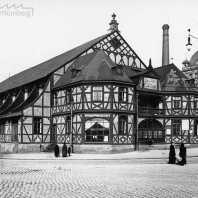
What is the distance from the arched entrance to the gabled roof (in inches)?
259

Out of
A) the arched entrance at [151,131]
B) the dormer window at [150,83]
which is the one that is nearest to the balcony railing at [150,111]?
the arched entrance at [151,131]

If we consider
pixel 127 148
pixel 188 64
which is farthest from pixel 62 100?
pixel 188 64

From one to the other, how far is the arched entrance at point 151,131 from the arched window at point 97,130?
6695 mm

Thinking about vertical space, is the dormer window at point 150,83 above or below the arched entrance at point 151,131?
above

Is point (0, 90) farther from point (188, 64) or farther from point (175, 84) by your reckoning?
point (188, 64)

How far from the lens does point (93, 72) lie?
3312 cm

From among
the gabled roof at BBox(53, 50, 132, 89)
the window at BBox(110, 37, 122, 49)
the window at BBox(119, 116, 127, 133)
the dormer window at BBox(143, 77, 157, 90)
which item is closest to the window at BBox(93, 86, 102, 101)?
the gabled roof at BBox(53, 50, 132, 89)

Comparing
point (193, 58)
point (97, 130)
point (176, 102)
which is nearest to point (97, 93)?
point (97, 130)

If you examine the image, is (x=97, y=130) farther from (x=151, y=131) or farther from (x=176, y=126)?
(x=176, y=126)

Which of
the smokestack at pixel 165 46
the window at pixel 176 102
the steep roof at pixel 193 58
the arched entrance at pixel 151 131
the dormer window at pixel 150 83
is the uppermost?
the steep roof at pixel 193 58

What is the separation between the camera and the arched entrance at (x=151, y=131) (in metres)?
37.2

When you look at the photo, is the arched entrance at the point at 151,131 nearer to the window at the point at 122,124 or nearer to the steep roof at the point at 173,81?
the steep roof at the point at 173,81

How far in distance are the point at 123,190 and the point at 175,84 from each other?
30.6 meters

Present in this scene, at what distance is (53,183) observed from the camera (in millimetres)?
13008
